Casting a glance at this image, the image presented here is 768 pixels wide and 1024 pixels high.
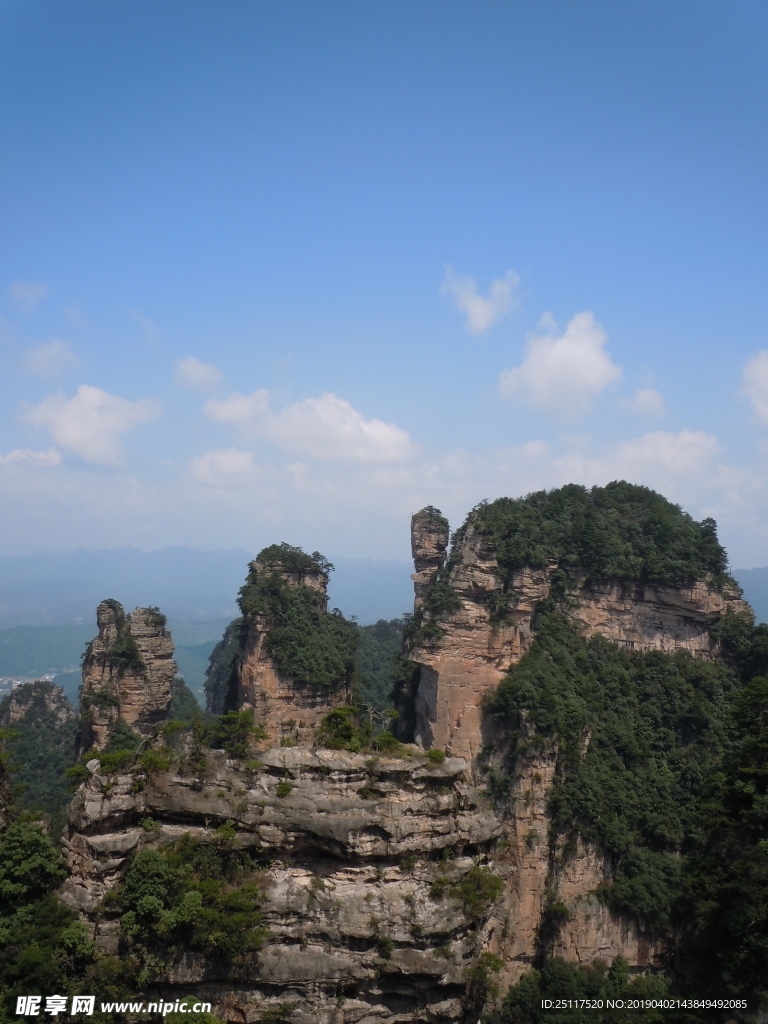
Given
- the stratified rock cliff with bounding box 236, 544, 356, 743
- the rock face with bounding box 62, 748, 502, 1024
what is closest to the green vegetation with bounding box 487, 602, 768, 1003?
the rock face with bounding box 62, 748, 502, 1024

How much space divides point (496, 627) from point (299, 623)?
11137mm

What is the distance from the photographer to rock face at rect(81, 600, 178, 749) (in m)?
35.2

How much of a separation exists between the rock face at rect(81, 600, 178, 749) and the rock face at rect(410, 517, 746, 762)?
13.9 m

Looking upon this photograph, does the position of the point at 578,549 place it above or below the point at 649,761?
above

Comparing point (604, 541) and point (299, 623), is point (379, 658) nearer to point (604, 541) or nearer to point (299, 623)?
point (299, 623)

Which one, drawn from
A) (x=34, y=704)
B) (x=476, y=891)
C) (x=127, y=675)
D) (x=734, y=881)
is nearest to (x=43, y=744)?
(x=34, y=704)

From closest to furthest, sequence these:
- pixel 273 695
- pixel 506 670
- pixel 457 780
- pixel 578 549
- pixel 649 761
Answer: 1. pixel 457 780
2. pixel 649 761
3. pixel 506 670
4. pixel 273 695
5. pixel 578 549

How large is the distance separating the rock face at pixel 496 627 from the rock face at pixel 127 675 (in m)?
13.9

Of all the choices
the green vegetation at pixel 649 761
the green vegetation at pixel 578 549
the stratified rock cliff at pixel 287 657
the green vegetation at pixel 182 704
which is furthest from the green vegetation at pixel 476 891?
the green vegetation at pixel 182 704

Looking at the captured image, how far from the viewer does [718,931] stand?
16.9 meters

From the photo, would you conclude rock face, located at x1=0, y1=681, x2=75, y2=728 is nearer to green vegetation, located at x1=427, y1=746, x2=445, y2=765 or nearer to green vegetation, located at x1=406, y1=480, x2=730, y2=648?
green vegetation, located at x1=406, y1=480, x2=730, y2=648

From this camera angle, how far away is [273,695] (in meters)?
35.9

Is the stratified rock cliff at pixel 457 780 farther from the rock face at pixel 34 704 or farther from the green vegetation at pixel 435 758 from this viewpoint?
the rock face at pixel 34 704

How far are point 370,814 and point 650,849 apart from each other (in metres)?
18.9
